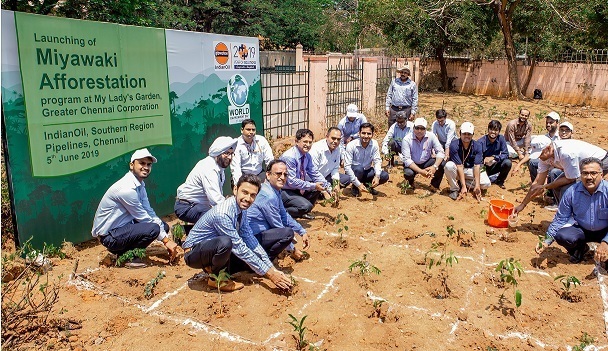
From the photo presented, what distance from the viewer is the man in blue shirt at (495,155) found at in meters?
7.89

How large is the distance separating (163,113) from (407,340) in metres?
4.27

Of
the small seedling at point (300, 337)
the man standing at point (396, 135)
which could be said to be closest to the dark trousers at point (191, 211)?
the small seedling at point (300, 337)

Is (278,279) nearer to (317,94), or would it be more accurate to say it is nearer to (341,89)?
(317,94)

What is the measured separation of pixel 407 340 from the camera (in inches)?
152

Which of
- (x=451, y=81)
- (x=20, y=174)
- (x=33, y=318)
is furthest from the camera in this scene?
(x=451, y=81)

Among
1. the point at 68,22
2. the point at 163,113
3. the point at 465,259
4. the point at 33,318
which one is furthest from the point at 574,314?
the point at 68,22

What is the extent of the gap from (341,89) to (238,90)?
5.43 metres

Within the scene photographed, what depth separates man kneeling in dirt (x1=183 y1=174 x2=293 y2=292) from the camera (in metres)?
4.30

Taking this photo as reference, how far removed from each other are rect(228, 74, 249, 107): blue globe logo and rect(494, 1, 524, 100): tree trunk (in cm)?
1403

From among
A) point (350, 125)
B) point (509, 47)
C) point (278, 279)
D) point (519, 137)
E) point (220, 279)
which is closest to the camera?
point (220, 279)

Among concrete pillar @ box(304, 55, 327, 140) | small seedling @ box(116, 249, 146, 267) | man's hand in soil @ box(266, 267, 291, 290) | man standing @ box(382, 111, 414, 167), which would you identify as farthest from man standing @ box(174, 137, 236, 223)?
concrete pillar @ box(304, 55, 327, 140)

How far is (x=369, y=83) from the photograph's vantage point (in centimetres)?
1362

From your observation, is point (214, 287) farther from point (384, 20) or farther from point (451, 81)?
point (451, 81)

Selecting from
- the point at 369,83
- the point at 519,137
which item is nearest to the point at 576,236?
the point at 519,137
